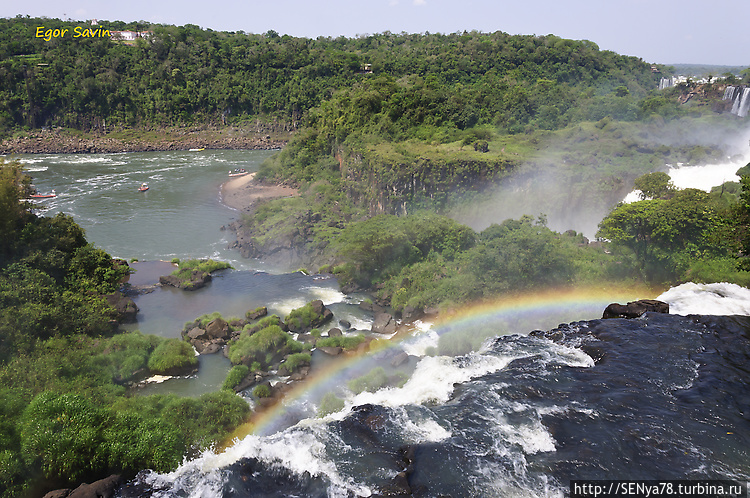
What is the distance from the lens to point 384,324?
98.4 feet

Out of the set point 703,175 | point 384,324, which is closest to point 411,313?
point 384,324

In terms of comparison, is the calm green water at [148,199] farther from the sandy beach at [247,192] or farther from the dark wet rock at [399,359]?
the dark wet rock at [399,359]

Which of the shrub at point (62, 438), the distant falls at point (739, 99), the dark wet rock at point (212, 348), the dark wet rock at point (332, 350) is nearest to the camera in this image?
the shrub at point (62, 438)

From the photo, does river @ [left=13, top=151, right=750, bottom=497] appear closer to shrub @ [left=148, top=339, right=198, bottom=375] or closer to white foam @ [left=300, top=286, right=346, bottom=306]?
shrub @ [left=148, top=339, right=198, bottom=375]

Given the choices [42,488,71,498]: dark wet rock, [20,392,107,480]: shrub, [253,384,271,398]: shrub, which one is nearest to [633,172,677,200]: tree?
[253,384,271,398]: shrub

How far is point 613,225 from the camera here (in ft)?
104

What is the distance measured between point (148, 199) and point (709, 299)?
62291 mm

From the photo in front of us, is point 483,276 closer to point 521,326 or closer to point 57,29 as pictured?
point 521,326

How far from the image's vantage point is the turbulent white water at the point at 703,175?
147ft

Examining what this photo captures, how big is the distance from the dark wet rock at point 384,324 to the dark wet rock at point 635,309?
39.2ft

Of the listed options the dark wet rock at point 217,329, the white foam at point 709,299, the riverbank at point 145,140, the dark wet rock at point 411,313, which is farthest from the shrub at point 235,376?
the riverbank at point 145,140

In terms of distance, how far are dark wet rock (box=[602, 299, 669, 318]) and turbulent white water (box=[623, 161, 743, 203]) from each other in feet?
81.9

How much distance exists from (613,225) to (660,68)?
385 feet

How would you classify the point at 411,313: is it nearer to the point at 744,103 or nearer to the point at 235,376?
the point at 235,376
